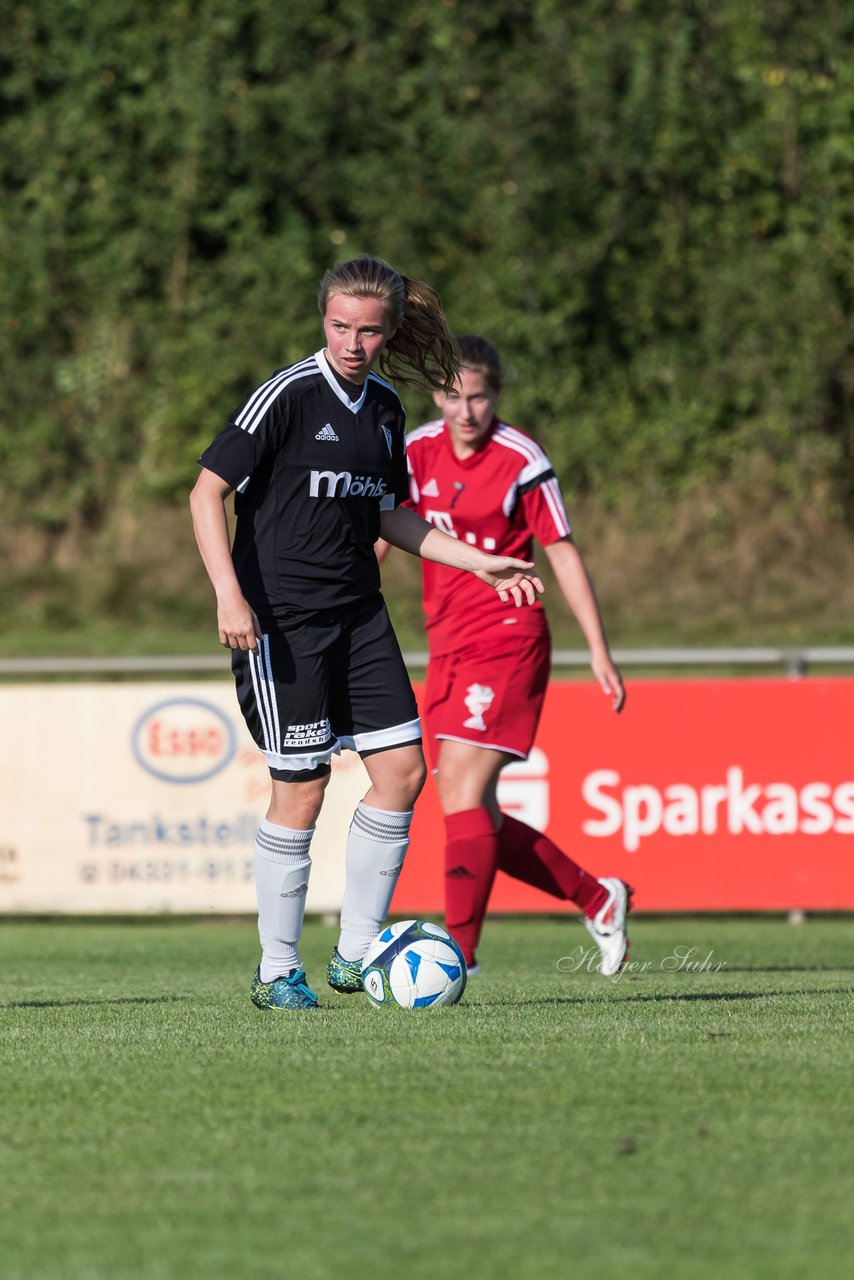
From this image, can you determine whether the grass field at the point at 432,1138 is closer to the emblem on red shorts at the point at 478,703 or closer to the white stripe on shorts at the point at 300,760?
the white stripe on shorts at the point at 300,760

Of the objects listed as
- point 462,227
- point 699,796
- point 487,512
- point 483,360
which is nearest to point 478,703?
point 487,512

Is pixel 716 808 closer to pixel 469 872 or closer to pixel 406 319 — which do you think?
pixel 469 872

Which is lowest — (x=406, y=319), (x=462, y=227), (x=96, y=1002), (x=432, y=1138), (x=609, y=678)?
(x=96, y=1002)

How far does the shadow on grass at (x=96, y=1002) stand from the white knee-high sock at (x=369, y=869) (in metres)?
0.60

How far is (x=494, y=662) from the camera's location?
709 centimetres

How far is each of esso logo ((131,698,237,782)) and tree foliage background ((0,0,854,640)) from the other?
999 cm

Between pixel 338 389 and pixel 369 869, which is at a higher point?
pixel 338 389

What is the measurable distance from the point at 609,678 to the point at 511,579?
1166 mm

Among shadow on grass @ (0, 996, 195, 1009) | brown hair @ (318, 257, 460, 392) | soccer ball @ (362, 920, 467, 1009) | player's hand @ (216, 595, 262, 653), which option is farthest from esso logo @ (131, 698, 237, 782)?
player's hand @ (216, 595, 262, 653)

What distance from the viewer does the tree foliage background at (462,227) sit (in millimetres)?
20828

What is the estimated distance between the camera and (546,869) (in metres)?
7.29

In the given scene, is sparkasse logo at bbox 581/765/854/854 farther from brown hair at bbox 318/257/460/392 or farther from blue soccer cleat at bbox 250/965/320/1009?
blue soccer cleat at bbox 250/965/320/1009

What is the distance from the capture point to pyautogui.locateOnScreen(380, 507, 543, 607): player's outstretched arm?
5.49m

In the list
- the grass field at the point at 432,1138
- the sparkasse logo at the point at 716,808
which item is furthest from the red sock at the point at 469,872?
the sparkasse logo at the point at 716,808
